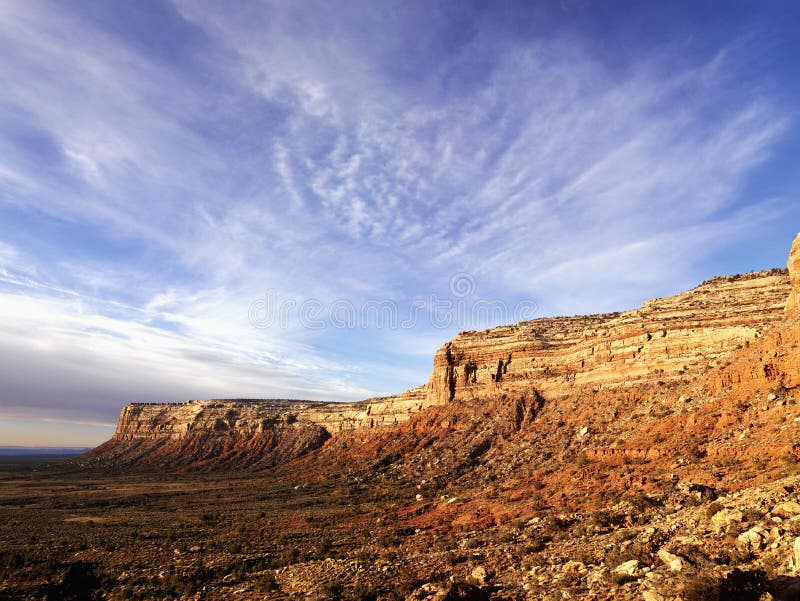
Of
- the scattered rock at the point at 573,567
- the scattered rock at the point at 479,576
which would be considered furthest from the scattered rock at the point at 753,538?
the scattered rock at the point at 479,576

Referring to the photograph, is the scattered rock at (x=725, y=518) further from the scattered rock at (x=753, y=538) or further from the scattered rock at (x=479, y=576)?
the scattered rock at (x=479, y=576)

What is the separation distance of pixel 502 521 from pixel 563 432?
19.0 meters

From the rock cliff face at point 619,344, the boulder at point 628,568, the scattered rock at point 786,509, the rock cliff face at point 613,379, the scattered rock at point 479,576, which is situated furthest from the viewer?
the rock cliff face at point 619,344

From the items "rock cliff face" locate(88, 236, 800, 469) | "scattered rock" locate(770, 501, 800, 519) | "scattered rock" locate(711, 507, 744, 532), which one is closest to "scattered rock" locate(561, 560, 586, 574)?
"scattered rock" locate(711, 507, 744, 532)

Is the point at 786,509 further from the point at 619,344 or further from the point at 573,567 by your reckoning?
the point at 619,344

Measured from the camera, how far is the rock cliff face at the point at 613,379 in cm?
2762

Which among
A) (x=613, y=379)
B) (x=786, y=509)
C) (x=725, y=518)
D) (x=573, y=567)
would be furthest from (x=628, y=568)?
(x=613, y=379)

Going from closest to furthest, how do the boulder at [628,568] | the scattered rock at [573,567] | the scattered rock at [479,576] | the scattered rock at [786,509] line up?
1. the scattered rock at [786,509]
2. the boulder at [628,568]
3. the scattered rock at [573,567]
4. the scattered rock at [479,576]

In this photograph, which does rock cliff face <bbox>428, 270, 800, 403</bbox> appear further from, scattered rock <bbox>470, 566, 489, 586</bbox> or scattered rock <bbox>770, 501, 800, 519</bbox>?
scattered rock <bbox>470, 566, 489, 586</bbox>

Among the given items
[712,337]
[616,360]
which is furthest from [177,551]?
[712,337]

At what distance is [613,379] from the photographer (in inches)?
1747

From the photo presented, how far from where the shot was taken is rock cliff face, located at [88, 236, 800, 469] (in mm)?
27625

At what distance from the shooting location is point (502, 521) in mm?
24453

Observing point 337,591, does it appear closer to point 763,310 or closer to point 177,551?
point 177,551
